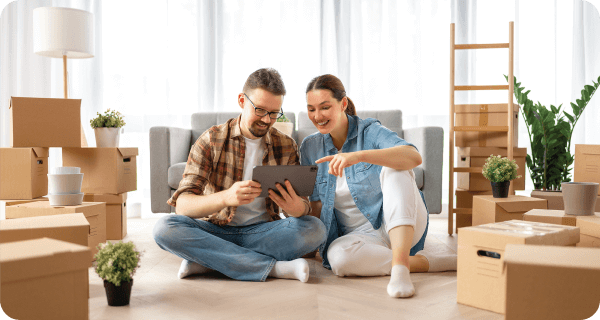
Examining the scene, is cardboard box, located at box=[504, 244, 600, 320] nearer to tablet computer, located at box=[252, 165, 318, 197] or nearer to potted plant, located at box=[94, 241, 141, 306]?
tablet computer, located at box=[252, 165, 318, 197]

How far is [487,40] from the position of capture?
3.51m

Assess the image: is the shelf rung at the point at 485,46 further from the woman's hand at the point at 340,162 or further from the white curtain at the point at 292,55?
the woman's hand at the point at 340,162

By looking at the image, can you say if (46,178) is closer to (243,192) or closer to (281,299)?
(243,192)

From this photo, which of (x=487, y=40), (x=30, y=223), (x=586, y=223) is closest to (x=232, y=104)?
(x=487, y=40)

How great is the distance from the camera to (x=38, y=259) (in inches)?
35.7

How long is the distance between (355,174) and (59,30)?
2103mm

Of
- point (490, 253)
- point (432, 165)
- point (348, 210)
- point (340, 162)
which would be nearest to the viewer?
point (490, 253)

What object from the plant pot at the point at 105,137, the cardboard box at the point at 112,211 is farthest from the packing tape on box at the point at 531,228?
the plant pot at the point at 105,137

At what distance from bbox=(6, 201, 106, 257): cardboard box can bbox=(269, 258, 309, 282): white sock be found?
2.58 ft

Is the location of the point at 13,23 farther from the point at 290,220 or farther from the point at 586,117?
the point at 586,117

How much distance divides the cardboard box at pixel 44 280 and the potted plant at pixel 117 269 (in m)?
0.28

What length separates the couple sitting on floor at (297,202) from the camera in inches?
59.4

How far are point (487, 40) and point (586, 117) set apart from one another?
996mm

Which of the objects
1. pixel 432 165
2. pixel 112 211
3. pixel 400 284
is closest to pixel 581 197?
pixel 400 284
